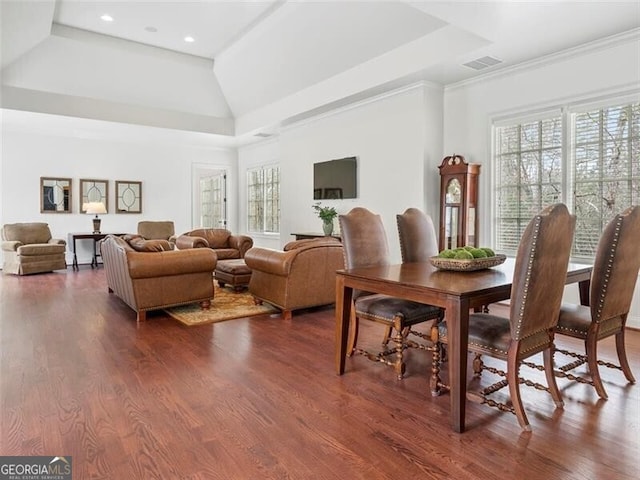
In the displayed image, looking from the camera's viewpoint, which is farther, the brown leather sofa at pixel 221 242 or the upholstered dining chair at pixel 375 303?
the brown leather sofa at pixel 221 242

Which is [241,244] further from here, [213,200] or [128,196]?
[213,200]

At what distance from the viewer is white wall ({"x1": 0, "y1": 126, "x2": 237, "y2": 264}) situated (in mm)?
8188

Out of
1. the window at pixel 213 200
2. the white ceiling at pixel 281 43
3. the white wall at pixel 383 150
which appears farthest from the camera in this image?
the window at pixel 213 200

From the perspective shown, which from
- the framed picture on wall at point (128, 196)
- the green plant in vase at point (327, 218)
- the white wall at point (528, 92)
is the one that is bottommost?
the green plant in vase at point (327, 218)

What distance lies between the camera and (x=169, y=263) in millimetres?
4332

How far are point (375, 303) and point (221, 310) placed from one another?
7.58 feet

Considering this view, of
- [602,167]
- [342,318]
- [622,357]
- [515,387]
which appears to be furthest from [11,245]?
[602,167]

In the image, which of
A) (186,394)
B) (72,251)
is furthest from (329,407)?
(72,251)

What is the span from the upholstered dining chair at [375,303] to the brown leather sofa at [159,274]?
1.99 m

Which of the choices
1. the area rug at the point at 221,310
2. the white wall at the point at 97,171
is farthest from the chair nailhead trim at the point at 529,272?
the white wall at the point at 97,171

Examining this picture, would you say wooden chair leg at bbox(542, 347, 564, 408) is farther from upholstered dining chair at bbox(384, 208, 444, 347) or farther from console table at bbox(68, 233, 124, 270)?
console table at bbox(68, 233, 124, 270)

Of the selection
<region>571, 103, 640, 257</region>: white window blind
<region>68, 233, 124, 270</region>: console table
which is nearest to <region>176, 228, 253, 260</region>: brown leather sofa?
<region>68, 233, 124, 270</region>: console table

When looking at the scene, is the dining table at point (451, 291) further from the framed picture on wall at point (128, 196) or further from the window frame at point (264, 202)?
the framed picture on wall at point (128, 196)

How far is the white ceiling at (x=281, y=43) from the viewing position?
12.7ft
